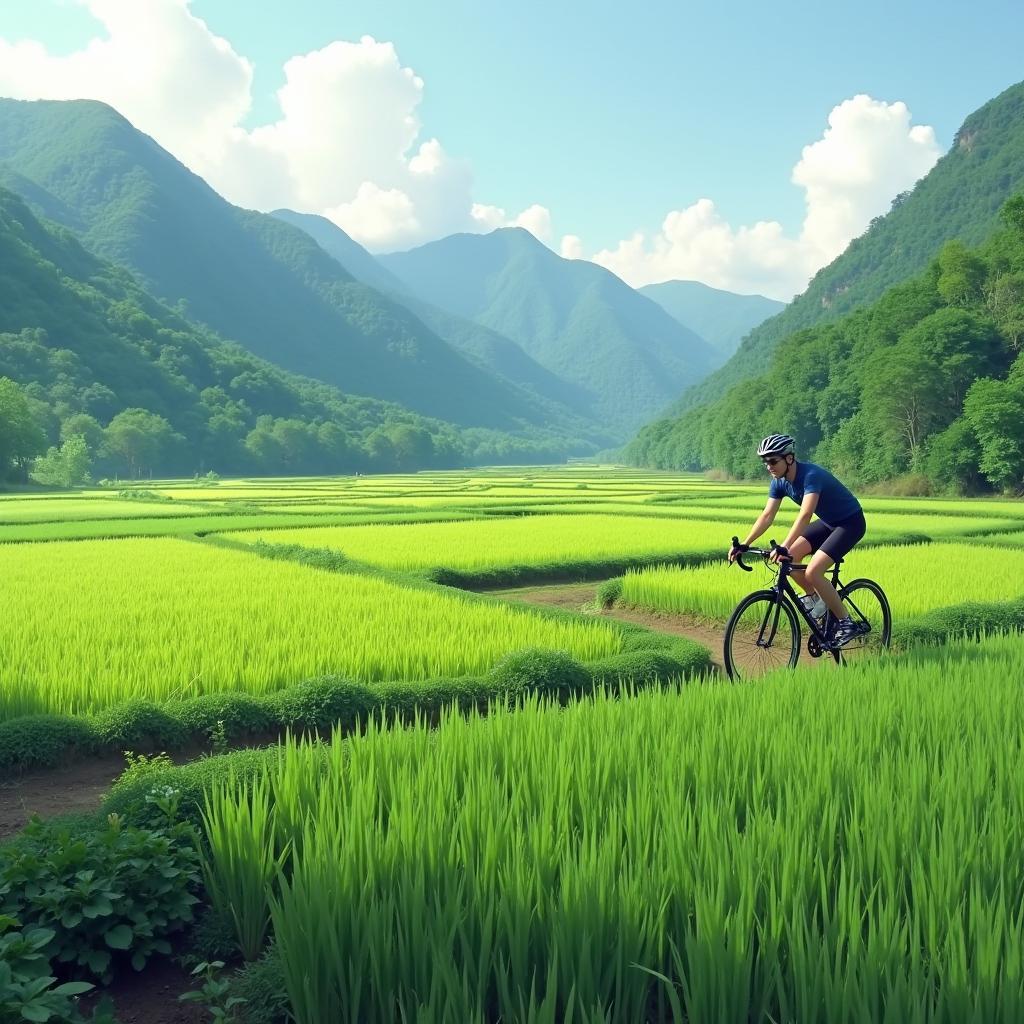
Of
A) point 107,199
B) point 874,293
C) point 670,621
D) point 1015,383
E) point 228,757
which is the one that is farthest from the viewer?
point 107,199

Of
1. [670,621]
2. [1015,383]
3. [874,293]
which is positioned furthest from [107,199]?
[670,621]

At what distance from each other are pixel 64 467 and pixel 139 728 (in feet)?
234

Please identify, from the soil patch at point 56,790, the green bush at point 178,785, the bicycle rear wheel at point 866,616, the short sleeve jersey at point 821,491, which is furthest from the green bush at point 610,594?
the green bush at point 178,785

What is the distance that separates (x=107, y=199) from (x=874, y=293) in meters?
162

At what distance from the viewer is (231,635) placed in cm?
931

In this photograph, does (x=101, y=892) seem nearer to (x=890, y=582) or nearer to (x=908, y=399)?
(x=890, y=582)

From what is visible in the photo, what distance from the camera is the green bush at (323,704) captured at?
6922 mm

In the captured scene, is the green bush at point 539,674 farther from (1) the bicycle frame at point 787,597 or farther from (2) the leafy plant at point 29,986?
(2) the leafy plant at point 29,986

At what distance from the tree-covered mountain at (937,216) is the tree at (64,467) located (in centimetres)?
8763

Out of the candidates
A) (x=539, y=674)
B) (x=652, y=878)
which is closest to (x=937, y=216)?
(x=539, y=674)

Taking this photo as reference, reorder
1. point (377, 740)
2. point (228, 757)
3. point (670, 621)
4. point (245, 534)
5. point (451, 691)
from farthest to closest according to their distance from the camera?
point (245, 534), point (670, 621), point (451, 691), point (228, 757), point (377, 740)

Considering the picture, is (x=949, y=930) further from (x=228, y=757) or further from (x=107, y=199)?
(x=107, y=199)

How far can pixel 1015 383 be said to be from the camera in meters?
43.4

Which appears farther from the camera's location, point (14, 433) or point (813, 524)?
point (14, 433)
